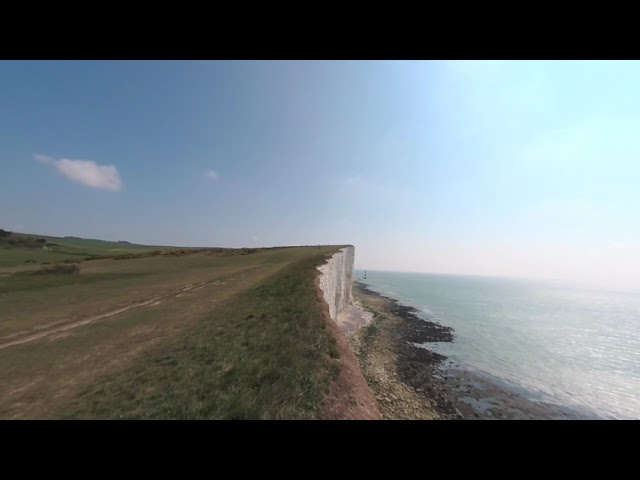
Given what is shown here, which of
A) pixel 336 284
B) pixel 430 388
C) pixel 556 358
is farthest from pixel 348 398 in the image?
pixel 556 358

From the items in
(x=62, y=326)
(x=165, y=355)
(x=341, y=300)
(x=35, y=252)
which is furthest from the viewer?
(x=35, y=252)

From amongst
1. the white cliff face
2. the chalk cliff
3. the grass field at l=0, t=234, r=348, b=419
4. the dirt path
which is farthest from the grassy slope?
the chalk cliff

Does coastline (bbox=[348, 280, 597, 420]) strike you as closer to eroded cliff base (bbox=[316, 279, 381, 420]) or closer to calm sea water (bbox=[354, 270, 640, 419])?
calm sea water (bbox=[354, 270, 640, 419])

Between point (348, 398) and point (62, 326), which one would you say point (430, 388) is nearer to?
point (348, 398)

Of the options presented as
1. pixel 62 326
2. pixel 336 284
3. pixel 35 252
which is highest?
pixel 35 252

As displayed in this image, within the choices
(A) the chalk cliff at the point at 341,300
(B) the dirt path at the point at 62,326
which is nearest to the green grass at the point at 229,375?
(B) the dirt path at the point at 62,326
